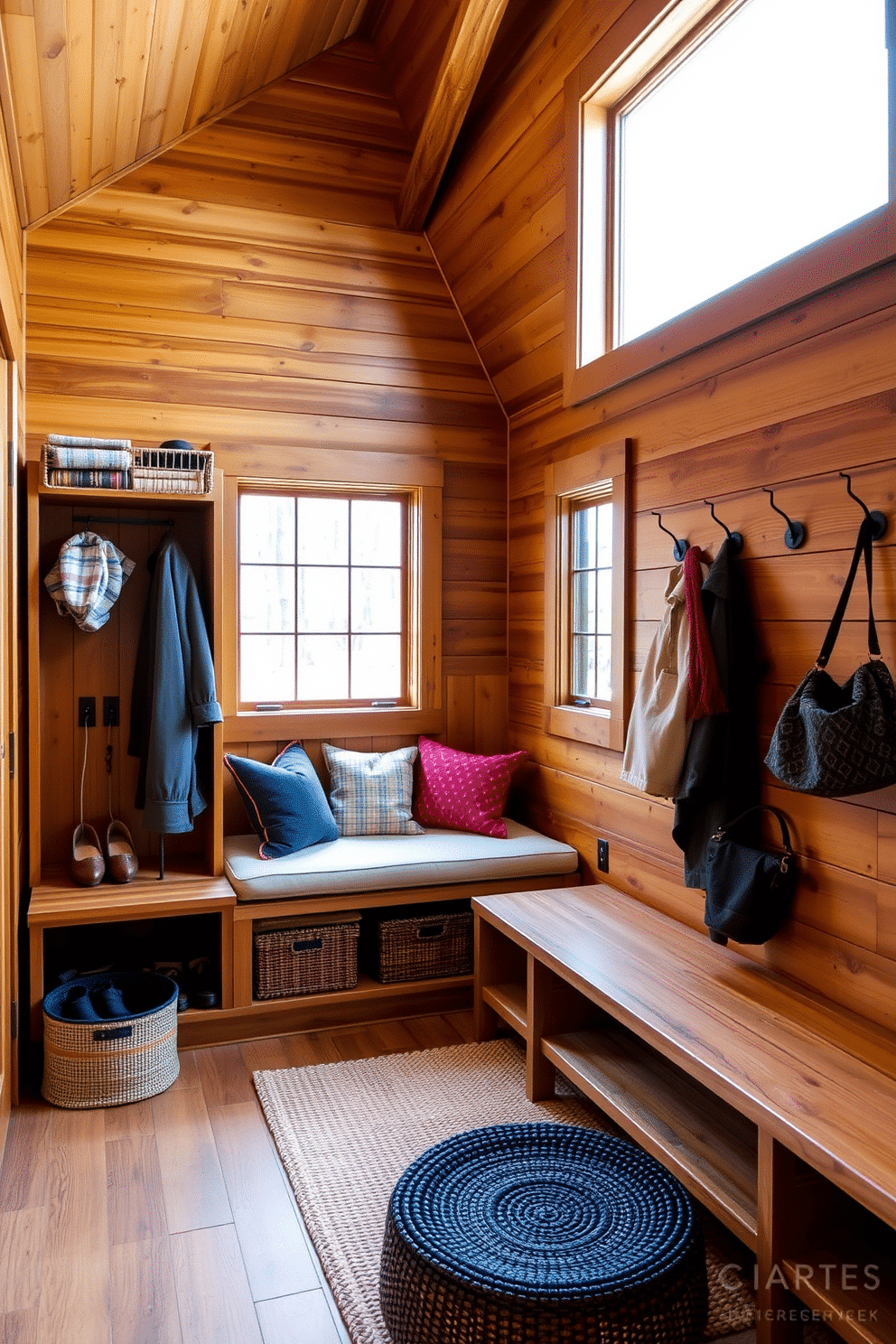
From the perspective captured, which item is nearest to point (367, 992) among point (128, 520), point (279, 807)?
point (279, 807)

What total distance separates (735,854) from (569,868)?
1152 millimetres

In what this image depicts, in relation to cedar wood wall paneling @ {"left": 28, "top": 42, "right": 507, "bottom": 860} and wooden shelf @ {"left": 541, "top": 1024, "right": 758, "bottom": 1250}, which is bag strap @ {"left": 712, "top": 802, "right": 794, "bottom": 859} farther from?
cedar wood wall paneling @ {"left": 28, "top": 42, "right": 507, "bottom": 860}

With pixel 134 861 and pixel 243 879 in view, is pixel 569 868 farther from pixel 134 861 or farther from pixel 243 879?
pixel 134 861

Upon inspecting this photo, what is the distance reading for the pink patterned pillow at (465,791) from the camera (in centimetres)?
379

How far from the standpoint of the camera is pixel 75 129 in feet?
9.77

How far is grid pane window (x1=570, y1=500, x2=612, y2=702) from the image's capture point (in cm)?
354

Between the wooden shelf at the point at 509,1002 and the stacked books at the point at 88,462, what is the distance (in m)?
2.07

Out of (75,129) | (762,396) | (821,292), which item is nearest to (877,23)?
(821,292)

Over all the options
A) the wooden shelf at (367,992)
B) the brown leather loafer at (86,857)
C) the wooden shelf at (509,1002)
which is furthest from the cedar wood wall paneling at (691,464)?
the brown leather loafer at (86,857)

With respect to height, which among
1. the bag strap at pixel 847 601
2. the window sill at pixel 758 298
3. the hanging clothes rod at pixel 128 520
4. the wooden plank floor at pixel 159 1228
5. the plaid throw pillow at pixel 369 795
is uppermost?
the window sill at pixel 758 298

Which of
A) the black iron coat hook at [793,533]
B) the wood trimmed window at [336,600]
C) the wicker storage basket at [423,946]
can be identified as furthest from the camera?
the wood trimmed window at [336,600]

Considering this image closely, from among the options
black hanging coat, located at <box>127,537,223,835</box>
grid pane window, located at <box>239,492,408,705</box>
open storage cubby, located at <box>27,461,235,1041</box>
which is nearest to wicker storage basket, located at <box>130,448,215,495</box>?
open storage cubby, located at <box>27,461,235,1041</box>

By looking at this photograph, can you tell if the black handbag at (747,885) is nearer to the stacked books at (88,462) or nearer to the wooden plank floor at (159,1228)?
the wooden plank floor at (159,1228)

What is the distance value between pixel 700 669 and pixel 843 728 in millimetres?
605
